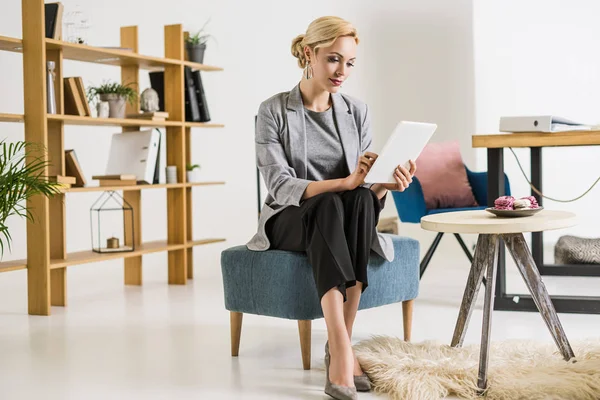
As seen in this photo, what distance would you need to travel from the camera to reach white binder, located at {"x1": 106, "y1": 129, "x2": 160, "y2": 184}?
15.2 ft

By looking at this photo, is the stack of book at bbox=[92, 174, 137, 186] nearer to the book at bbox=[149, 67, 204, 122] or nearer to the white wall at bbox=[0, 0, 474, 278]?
the book at bbox=[149, 67, 204, 122]

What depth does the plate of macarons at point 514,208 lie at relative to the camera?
2.67 metres

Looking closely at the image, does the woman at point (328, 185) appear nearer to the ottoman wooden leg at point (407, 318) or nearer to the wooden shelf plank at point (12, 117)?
the ottoman wooden leg at point (407, 318)

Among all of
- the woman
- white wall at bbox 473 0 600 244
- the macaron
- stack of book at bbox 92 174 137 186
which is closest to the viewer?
the woman

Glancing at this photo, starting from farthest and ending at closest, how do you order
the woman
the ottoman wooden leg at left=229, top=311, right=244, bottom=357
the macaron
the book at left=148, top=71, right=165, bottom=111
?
the book at left=148, top=71, right=165, bottom=111, the ottoman wooden leg at left=229, top=311, right=244, bottom=357, the macaron, the woman

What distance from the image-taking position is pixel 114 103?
4492mm

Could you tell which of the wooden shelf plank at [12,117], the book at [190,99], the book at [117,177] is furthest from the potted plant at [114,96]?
the wooden shelf plank at [12,117]

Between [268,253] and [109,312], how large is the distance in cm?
144

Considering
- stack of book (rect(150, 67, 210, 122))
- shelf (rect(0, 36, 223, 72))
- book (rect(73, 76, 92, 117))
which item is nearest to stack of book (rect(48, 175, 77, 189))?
book (rect(73, 76, 92, 117))

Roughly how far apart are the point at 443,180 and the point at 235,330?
6.07ft

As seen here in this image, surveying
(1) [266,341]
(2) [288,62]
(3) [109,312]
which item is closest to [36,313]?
(3) [109,312]

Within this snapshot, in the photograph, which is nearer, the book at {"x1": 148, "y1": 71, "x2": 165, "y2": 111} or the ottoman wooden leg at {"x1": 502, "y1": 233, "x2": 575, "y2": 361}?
the ottoman wooden leg at {"x1": 502, "y1": 233, "x2": 575, "y2": 361}

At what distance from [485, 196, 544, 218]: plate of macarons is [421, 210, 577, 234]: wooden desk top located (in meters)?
0.03

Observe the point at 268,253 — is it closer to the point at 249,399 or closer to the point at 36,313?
the point at 249,399
